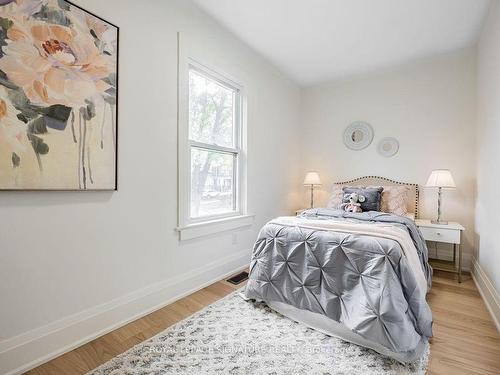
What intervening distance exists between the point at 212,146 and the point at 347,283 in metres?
1.80

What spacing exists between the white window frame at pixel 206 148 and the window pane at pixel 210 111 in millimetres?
59

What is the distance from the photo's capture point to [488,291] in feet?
7.47

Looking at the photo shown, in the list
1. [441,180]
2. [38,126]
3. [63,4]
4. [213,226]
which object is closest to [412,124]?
[441,180]

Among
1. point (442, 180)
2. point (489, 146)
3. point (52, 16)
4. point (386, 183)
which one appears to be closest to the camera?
point (52, 16)

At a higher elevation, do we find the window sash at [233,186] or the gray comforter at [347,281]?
the window sash at [233,186]

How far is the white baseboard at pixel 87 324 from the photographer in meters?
1.44

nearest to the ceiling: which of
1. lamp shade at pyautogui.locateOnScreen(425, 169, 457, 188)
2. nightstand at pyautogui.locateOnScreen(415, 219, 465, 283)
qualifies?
lamp shade at pyautogui.locateOnScreen(425, 169, 457, 188)

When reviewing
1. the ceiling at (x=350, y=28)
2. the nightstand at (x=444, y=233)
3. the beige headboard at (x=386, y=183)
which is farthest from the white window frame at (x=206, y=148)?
the nightstand at (x=444, y=233)

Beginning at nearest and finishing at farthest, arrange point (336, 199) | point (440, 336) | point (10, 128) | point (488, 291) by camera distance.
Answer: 1. point (10, 128)
2. point (440, 336)
3. point (488, 291)
4. point (336, 199)

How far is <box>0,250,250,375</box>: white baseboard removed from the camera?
4.71 feet

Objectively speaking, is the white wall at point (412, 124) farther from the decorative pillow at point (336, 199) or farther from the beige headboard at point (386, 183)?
the decorative pillow at point (336, 199)

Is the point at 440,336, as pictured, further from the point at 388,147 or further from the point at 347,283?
the point at 388,147

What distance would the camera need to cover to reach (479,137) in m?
2.93

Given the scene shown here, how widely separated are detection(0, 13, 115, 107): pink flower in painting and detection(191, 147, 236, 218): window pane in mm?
1058
